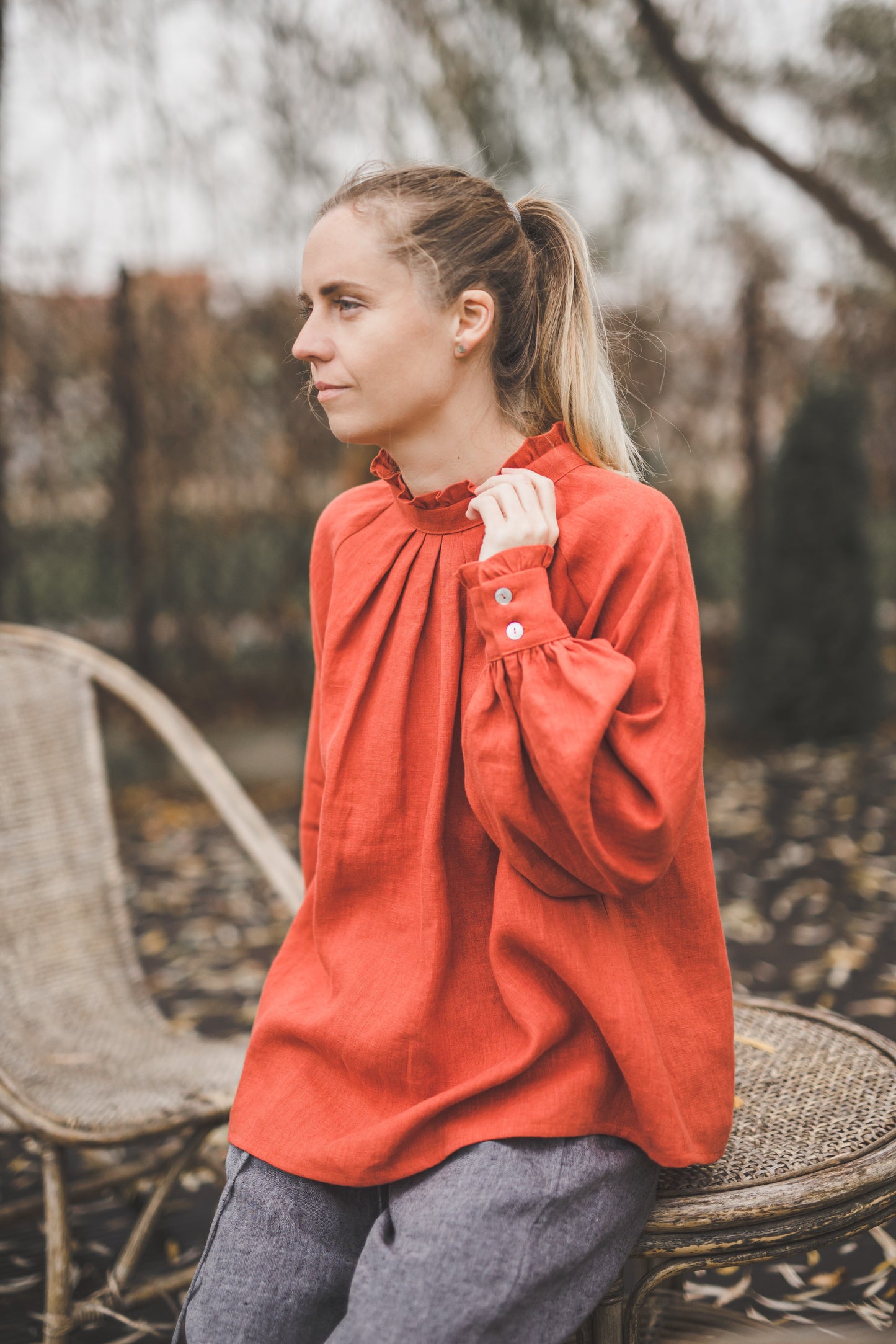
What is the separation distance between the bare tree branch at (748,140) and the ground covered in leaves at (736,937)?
2220mm

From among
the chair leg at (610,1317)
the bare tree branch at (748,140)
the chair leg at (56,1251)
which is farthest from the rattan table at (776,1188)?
the bare tree branch at (748,140)

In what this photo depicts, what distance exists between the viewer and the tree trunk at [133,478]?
5547 mm

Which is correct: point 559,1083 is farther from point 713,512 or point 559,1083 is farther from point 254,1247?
point 713,512

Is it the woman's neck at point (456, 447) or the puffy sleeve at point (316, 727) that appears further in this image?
the puffy sleeve at point (316, 727)

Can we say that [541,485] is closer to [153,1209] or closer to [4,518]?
[153,1209]

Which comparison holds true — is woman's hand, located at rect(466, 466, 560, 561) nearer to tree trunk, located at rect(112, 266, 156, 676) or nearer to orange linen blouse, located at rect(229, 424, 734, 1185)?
orange linen blouse, located at rect(229, 424, 734, 1185)

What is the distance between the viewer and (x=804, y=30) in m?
4.50

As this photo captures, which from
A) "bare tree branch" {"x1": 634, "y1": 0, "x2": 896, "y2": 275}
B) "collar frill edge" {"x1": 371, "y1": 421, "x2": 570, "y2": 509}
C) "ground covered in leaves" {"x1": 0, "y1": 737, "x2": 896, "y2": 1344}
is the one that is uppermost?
"bare tree branch" {"x1": 634, "y1": 0, "x2": 896, "y2": 275}

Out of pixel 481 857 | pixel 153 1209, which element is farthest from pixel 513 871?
pixel 153 1209

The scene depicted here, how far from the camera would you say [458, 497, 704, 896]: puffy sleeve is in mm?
1174

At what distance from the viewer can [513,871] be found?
129 cm

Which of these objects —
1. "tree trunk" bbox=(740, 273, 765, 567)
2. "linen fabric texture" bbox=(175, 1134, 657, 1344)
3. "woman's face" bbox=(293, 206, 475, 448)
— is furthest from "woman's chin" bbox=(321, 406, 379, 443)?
"tree trunk" bbox=(740, 273, 765, 567)

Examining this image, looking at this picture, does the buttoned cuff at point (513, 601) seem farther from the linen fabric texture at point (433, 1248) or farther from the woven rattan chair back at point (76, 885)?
the woven rattan chair back at point (76, 885)

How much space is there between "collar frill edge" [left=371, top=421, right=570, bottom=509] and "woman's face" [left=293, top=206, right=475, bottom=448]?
9cm
